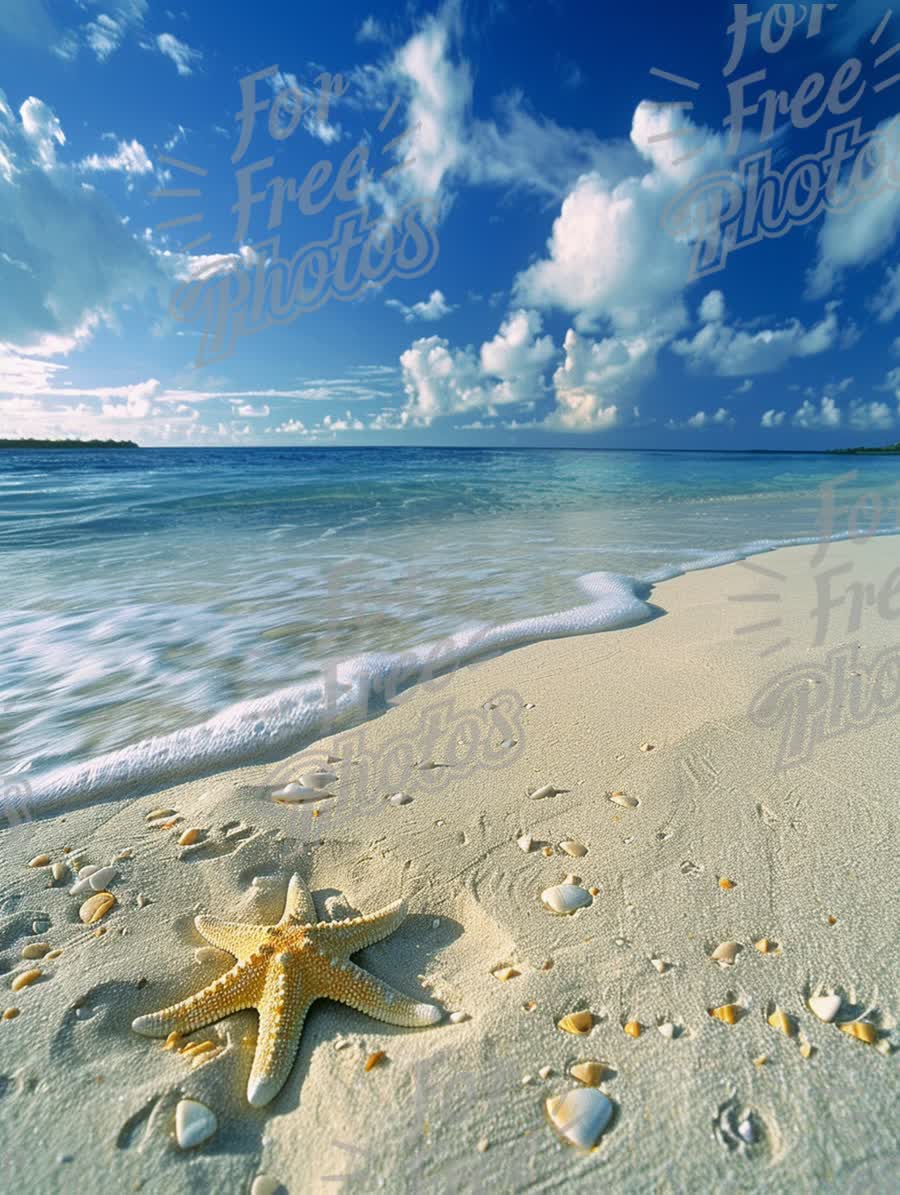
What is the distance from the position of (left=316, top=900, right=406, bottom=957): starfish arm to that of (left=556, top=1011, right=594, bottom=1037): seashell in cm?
60

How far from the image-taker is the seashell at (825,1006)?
150 centimetres

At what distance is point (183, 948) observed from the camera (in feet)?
6.11

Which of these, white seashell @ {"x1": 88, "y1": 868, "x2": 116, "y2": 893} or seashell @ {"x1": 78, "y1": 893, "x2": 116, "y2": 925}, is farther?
white seashell @ {"x1": 88, "y1": 868, "x2": 116, "y2": 893}

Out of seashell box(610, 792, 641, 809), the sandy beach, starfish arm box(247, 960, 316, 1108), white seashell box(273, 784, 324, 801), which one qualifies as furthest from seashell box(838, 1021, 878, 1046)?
white seashell box(273, 784, 324, 801)

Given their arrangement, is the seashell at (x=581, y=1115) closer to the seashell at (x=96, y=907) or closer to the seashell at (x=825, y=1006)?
the seashell at (x=825, y=1006)

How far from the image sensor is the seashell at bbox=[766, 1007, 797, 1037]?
1480 millimetres

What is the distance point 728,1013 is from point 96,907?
2164 mm

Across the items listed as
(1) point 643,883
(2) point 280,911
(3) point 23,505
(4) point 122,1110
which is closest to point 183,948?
(2) point 280,911

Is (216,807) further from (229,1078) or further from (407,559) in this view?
(407,559)

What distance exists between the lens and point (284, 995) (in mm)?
1540

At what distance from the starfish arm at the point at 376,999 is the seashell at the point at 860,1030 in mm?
1110

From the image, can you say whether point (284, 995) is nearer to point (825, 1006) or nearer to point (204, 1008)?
point (204, 1008)

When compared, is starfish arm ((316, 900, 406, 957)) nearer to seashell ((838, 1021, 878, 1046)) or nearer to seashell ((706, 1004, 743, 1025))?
seashell ((706, 1004, 743, 1025))

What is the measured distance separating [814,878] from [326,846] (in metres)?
1.94
